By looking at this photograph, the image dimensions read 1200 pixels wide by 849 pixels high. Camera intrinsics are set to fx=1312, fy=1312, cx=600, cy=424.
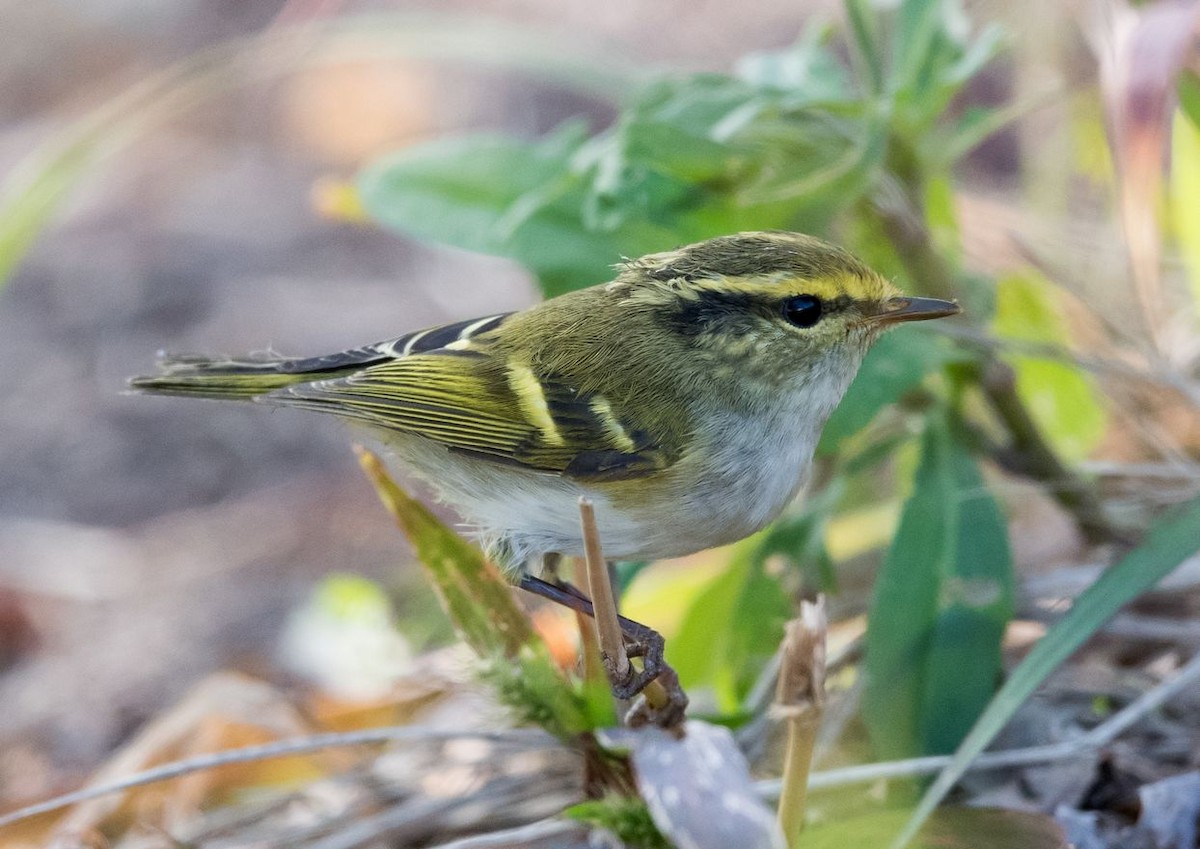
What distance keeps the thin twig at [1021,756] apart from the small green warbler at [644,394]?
1.31 ft

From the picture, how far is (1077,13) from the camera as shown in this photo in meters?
2.93

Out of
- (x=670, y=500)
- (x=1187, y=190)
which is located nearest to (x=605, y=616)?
(x=670, y=500)

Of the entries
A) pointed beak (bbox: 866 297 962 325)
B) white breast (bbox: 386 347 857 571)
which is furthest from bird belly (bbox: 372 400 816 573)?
pointed beak (bbox: 866 297 962 325)

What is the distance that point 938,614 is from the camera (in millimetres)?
2211

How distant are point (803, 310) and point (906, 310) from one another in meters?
0.15

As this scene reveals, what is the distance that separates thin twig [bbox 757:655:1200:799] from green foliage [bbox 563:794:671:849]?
31 cm

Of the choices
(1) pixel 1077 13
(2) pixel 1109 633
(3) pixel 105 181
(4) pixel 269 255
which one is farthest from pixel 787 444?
(3) pixel 105 181

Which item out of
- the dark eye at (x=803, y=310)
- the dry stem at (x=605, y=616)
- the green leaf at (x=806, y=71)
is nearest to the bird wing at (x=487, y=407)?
the dark eye at (x=803, y=310)

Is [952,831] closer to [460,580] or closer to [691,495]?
[691,495]

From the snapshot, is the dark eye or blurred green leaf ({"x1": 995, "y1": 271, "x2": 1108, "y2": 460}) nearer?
the dark eye

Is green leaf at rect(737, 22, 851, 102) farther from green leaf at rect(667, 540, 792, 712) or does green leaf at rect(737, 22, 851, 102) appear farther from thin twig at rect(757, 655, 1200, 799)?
thin twig at rect(757, 655, 1200, 799)

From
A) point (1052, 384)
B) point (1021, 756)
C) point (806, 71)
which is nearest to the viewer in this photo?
point (1021, 756)

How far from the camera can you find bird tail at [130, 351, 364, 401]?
7.59 ft

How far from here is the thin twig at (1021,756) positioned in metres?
1.97
